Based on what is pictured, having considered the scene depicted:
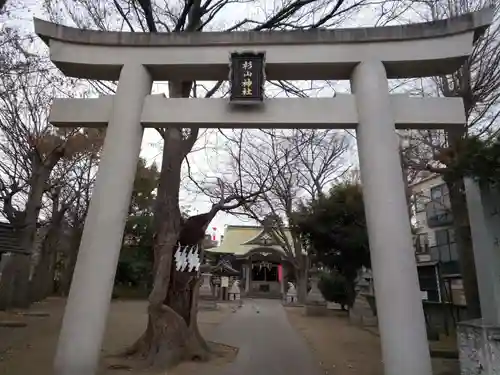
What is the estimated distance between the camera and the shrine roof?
3512 centimetres

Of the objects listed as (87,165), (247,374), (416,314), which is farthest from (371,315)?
(87,165)

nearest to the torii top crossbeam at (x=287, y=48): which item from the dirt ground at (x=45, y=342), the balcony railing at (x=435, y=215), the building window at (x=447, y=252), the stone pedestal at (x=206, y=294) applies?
the dirt ground at (x=45, y=342)

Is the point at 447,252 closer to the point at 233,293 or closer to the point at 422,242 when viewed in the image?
the point at 422,242

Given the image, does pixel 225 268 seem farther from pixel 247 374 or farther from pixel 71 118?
pixel 71 118

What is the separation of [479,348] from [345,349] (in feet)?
17.3

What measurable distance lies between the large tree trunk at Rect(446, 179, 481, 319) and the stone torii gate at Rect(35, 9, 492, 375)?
3.79 metres

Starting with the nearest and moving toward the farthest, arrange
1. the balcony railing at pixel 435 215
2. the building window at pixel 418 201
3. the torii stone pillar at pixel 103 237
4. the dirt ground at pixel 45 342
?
the torii stone pillar at pixel 103 237 < the dirt ground at pixel 45 342 < the building window at pixel 418 201 < the balcony railing at pixel 435 215

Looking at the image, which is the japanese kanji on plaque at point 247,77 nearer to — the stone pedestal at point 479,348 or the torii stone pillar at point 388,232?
the torii stone pillar at point 388,232

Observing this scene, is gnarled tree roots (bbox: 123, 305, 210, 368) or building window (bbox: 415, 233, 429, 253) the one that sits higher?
building window (bbox: 415, 233, 429, 253)

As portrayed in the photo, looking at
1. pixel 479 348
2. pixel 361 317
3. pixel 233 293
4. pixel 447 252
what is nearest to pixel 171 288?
pixel 479 348

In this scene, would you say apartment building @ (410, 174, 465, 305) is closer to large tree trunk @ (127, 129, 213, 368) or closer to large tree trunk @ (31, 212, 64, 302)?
large tree trunk @ (127, 129, 213, 368)

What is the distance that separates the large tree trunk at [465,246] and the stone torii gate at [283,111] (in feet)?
12.4

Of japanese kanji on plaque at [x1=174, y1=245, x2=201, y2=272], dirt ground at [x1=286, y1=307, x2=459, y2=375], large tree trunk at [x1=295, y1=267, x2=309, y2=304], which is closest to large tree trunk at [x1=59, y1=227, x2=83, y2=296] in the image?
large tree trunk at [x1=295, y1=267, x2=309, y2=304]

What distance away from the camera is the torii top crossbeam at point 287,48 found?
250 inches
